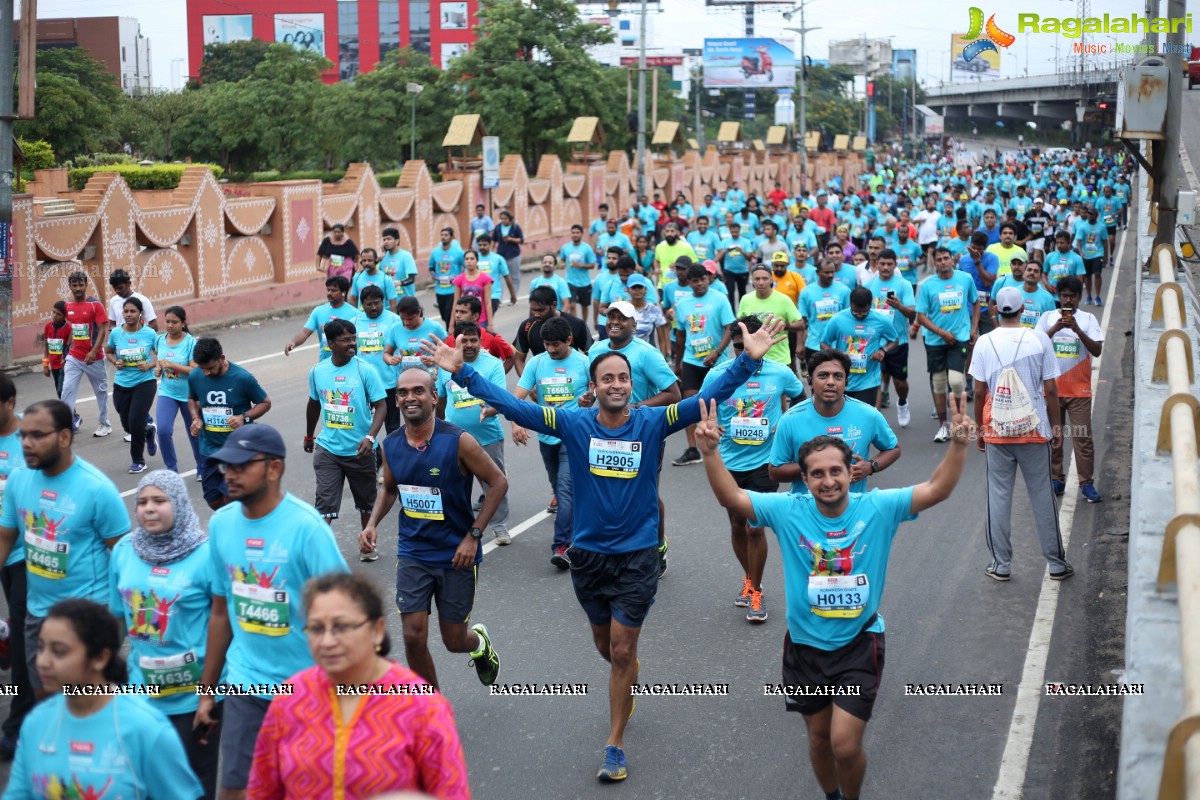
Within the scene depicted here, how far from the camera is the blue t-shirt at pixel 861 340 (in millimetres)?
11445

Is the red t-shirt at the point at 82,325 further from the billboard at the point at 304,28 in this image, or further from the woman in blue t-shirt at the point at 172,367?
the billboard at the point at 304,28

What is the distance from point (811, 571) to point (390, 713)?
2.17 m

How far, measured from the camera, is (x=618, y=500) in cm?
626

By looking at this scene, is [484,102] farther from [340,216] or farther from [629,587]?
[629,587]

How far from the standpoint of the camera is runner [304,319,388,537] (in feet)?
30.4

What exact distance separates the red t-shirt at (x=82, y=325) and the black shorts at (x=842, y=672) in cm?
1009

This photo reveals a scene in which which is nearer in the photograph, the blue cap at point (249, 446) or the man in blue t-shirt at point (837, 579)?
the blue cap at point (249, 446)

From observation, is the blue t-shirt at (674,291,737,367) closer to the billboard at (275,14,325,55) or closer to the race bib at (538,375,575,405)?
the race bib at (538,375,575,405)

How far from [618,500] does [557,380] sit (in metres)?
3.26

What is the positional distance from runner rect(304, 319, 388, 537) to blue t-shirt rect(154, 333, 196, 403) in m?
1.84

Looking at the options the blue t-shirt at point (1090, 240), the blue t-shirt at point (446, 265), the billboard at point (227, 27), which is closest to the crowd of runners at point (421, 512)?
the blue t-shirt at point (446, 265)

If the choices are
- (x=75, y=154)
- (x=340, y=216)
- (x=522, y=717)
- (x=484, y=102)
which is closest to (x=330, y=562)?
(x=522, y=717)

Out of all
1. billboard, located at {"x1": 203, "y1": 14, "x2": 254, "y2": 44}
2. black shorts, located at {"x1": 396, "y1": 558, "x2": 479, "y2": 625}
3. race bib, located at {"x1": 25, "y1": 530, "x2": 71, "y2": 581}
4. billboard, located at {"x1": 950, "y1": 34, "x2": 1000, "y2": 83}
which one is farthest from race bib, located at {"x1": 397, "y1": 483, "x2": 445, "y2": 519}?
billboard, located at {"x1": 950, "y1": 34, "x2": 1000, "y2": 83}

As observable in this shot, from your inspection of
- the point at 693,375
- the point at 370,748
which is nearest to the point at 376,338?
the point at 693,375
